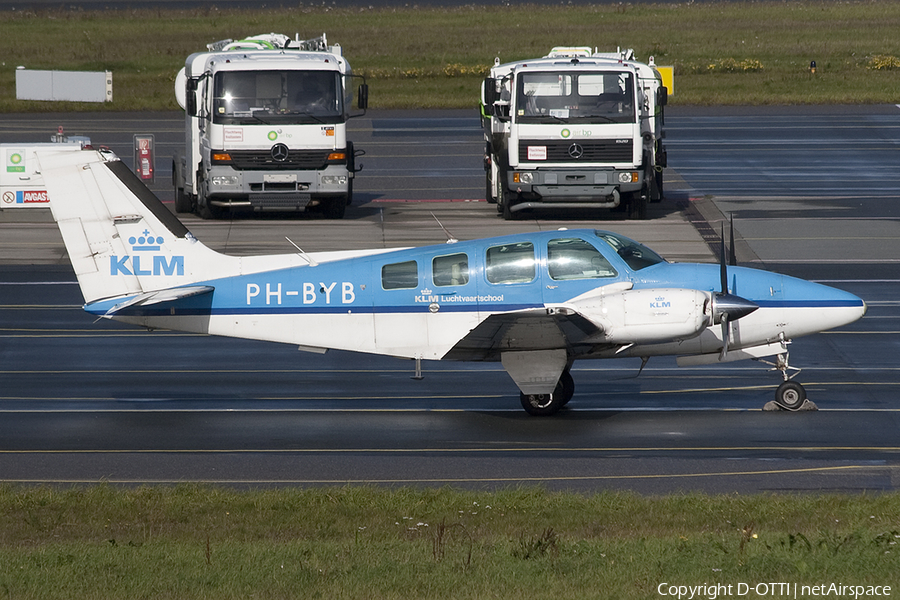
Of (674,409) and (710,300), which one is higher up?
(710,300)

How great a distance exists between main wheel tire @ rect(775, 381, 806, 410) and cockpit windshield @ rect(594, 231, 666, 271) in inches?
96.3

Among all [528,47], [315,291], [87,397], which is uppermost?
[528,47]

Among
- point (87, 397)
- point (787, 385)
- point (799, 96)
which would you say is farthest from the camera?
point (799, 96)

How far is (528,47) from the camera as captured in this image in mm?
72250

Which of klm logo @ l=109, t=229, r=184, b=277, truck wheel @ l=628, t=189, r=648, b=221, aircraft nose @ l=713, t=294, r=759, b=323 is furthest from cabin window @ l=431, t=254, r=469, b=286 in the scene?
truck wheel @ l=628, t=189, r=648, b=221

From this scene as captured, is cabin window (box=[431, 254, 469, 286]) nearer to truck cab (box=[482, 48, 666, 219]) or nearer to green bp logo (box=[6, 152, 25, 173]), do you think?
truck cab (box=[482, 48, 666, 219])

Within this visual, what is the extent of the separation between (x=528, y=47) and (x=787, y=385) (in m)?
58.3

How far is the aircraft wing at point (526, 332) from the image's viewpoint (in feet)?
50.0

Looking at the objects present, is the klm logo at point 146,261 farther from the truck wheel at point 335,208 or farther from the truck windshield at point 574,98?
the truck windshield at point 574,98

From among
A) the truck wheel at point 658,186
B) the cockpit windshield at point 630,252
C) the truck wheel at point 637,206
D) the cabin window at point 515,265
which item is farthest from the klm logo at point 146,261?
the truck wheel at point 658,186

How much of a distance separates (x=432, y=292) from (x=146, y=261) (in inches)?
159

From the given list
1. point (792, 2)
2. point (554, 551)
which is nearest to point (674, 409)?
point (554, 551)

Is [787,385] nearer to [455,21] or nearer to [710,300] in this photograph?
[710,300]

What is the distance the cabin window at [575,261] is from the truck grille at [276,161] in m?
Answer: 15.8
